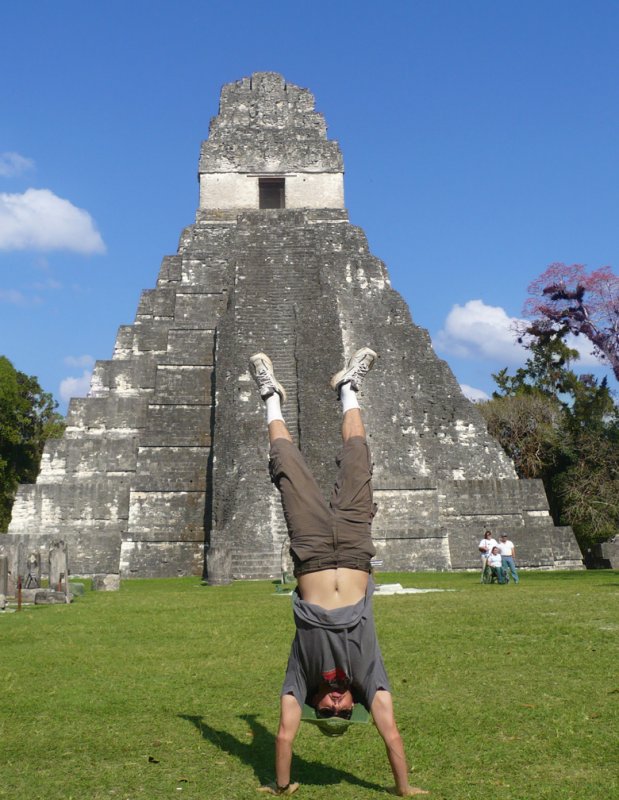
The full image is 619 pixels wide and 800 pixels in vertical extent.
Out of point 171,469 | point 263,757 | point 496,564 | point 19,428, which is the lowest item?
point 263,757

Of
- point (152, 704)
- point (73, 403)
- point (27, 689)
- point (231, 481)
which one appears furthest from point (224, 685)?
point (73, 403)

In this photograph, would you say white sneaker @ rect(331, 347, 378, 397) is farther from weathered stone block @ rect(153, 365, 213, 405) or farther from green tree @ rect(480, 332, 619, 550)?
green tree @ rect(480, 332, 619, 550)

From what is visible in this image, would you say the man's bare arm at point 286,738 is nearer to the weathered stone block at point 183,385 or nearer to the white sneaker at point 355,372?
the white sneaker at point 355,372

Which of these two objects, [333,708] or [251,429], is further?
[251,429]

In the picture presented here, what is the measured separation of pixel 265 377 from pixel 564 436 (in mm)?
27216

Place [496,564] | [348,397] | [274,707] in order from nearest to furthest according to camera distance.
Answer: [348,397] → [274,707] → [496,564]

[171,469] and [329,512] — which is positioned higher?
[171,469]

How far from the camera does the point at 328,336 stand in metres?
21.1

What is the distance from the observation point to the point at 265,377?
5.04 m

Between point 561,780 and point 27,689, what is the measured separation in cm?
376

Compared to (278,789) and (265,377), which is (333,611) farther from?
(265,377)

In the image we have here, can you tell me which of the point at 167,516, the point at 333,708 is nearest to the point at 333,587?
the point at 333,708

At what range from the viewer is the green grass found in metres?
4.21

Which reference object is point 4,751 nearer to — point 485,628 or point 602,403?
point 485,628
